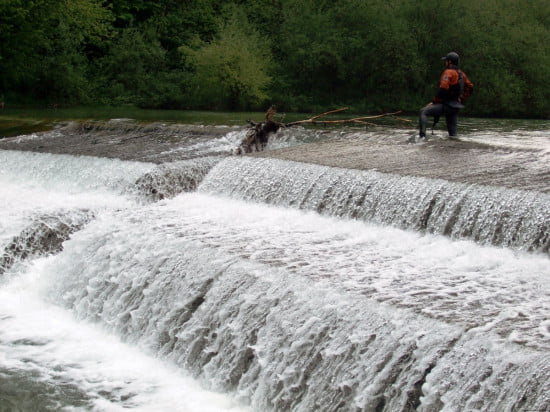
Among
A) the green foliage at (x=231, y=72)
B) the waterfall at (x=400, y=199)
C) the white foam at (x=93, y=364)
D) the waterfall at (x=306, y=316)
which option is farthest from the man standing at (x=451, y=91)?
the green foliage at (x=231, y=72)

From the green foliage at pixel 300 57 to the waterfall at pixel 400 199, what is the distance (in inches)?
532

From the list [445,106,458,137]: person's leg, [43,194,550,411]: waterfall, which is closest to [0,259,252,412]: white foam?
[43,194,550,411]: waterfall

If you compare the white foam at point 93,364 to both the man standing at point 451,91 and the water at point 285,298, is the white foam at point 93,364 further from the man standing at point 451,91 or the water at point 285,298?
the man standing at point 451,91

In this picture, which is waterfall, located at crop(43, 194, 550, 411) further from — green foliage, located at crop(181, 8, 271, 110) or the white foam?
green foliage, located at crop(181, 8, 271, 110)

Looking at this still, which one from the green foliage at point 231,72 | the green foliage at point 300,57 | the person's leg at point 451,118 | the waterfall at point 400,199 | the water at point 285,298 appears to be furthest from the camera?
the green foliage at point 231,72

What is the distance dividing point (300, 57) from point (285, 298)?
1959cm

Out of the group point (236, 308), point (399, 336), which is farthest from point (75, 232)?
point (399, 336)

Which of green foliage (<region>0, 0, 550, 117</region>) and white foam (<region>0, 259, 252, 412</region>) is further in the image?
green foliage (<region>0, 0, 550, 117</region>)

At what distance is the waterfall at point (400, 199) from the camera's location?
7.20 m

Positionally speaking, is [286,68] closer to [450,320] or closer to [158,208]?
[158,208]

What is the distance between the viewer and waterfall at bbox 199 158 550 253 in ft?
23.6

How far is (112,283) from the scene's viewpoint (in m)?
7.29

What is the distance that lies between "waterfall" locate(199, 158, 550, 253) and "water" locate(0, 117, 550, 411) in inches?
0.8

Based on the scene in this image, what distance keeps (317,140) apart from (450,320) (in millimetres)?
9023
